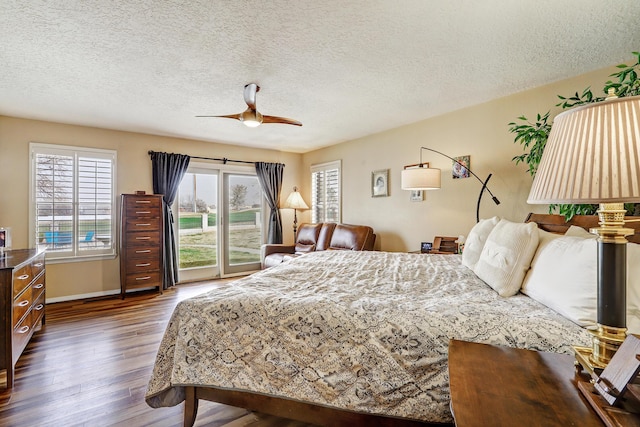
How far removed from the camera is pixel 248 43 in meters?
2.17

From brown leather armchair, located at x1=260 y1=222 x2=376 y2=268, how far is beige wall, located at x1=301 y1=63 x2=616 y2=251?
1.05ft

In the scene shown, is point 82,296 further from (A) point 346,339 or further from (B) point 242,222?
(A) point 346,339

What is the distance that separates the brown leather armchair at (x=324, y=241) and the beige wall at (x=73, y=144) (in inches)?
83.5

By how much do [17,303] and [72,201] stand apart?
235 cm

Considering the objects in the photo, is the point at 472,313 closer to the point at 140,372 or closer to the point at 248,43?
the point at 248,43

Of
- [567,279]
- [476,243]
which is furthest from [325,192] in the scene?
[567,279]

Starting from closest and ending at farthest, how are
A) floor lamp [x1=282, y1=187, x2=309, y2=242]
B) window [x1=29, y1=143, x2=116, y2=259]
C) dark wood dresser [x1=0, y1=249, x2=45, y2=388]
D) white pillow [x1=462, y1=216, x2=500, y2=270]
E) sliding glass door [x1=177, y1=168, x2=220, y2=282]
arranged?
dark wood dresser [x1=0, y1=249, x2=45, y2=388] < white pillow [x1=462, y1=216, x2=500, y2=270] < window [x1=29, y1=143, x2=116, y2=259] < sliding glass door [x1=177, y1=168, x2=220, y2=282] < floor lamp [x1=282, y1=187, x2=309, y2=242]

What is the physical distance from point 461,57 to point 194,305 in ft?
8.78

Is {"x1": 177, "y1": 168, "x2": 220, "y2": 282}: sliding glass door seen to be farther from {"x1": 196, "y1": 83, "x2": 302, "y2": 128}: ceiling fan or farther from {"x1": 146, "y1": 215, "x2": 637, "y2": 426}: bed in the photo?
{"x1": 146, "y1": 215, "x2": 637, "y2": 426}: bed

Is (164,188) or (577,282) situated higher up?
(164,188)

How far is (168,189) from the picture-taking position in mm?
4836

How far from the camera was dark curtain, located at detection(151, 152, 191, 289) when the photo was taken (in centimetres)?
473

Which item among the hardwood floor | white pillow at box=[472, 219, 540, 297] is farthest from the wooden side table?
the hardwood floor

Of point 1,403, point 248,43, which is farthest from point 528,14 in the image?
point 1,403
